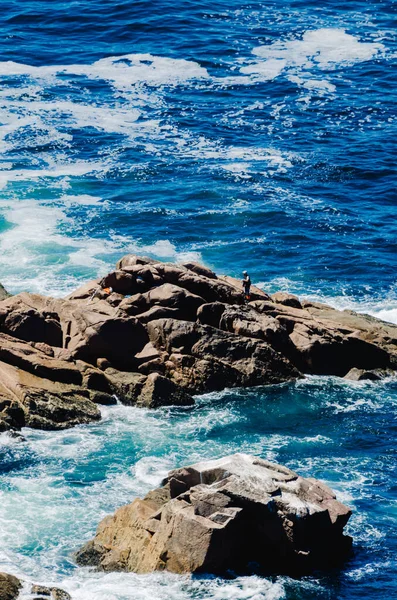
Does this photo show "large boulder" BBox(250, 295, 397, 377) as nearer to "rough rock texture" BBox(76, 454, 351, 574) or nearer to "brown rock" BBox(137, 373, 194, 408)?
"brown rock" BBox(137, 373, 194, 408)

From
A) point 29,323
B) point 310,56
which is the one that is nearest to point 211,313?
point 29,323

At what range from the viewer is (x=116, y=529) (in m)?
42.5

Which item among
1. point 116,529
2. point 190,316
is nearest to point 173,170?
point 190,316

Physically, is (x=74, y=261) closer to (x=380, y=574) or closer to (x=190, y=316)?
(x=190, y=316)

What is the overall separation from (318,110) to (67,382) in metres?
54.4

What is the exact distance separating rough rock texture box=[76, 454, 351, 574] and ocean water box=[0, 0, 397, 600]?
3.00 feet

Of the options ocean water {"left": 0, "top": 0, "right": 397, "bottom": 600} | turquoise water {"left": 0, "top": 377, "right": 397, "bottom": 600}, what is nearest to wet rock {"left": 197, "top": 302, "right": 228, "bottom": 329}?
ocean water {"left": 0, "top": 0, "right": 397, "bottom": 600}

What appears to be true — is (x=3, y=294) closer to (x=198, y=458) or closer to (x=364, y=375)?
(x=198, y=458)

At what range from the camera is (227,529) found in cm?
4019

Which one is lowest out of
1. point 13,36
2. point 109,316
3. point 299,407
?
point 299,407

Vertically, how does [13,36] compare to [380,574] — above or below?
above

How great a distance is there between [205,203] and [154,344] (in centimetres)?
2798

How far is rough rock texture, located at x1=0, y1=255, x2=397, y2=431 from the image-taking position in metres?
54.2

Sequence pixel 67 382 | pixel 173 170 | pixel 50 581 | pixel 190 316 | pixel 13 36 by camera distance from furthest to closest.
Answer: pixel 13 36 < pixel 173 170 < pixel 190 316 < pixel 67 382 < pixel 50 581
